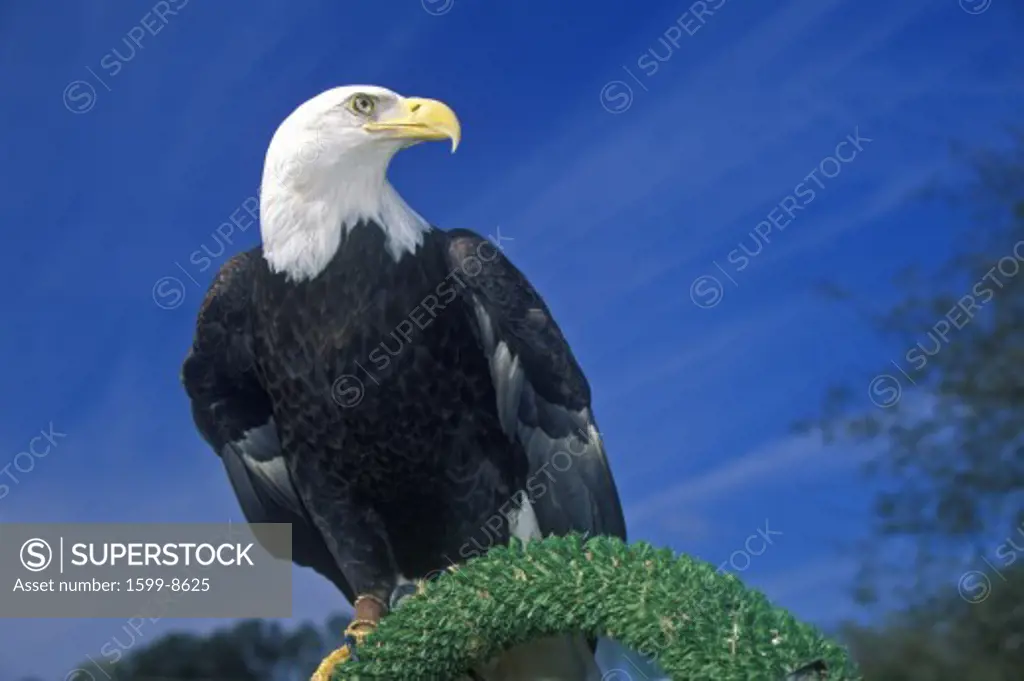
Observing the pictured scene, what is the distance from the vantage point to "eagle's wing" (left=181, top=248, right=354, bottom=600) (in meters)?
3.67

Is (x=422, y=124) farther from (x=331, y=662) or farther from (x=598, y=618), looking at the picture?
(x=598, y=618)

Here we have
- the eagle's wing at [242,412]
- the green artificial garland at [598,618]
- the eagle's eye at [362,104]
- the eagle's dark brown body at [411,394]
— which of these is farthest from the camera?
the eagle's wing at [242,412]

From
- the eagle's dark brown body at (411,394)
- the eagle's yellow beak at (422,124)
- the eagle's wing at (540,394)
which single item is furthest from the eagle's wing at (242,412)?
the eagle's wing at (540,394)

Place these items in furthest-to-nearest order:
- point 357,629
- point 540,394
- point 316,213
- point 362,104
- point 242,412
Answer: point 242,412
point 540,394
point 362,104
point 316,213
point 357,629

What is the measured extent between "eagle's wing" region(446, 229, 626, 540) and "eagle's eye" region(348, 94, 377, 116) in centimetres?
45

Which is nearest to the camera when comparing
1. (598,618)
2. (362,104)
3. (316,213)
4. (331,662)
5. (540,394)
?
(598,618)

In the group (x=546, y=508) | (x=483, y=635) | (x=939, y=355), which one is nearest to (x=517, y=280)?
(x=546, y=508)

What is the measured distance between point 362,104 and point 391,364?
32.3 inches

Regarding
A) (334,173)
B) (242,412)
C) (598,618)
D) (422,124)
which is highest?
(422,124)

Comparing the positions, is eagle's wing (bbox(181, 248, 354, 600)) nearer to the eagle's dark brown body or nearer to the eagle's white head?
the eagle's dark brown body

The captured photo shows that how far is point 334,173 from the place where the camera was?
11.4 feet

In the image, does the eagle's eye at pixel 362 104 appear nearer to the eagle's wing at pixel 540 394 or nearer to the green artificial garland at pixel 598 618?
the eagle's wing at pixel 540 394

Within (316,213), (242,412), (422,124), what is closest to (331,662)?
(242,412)

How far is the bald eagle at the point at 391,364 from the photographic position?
3.37 metres
